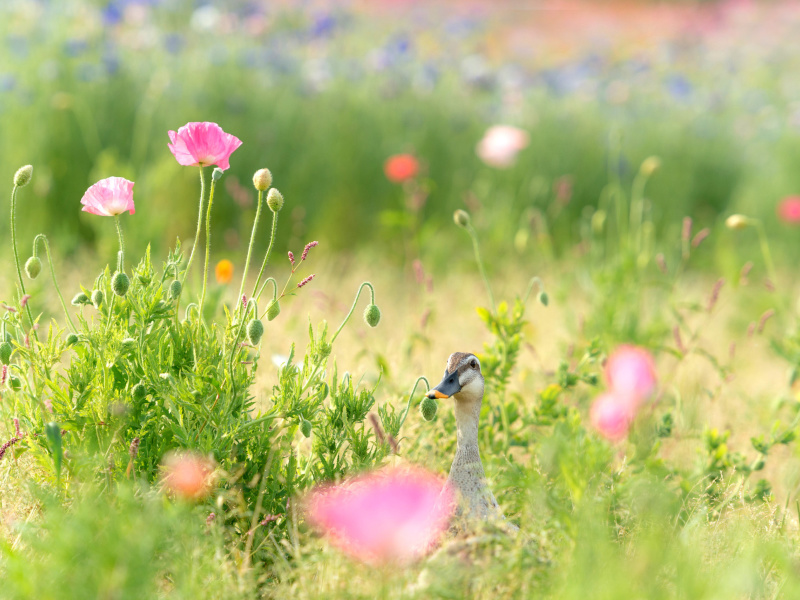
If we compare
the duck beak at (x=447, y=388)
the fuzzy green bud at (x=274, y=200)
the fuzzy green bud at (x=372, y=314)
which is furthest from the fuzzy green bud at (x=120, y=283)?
the duck beak at (x=447, y=388)

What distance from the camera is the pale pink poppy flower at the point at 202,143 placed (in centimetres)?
154

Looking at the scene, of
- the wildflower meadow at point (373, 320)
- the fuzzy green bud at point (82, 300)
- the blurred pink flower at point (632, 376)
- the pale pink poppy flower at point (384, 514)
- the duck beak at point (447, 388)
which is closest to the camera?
the pale pink poppy flower at point (384, 514)

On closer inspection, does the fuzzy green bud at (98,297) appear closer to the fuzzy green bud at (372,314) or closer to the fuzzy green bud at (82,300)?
the fuzzy green bud at (82,300)

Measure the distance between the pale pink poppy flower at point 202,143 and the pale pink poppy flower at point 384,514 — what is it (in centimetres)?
64

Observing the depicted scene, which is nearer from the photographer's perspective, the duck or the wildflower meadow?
the wildflower meadow

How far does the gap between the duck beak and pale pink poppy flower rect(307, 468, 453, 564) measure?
17 cm

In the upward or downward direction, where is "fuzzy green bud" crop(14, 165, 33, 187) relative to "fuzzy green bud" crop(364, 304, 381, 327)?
upward

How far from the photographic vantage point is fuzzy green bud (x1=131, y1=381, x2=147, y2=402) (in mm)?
1616

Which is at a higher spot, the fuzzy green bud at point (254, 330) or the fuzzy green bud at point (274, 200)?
the fuzzy green bud at point (274, 200)

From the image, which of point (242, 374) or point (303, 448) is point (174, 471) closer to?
point (242, 374)

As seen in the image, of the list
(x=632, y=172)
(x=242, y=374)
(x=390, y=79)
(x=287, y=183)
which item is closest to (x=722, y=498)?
(x=242, y=374)

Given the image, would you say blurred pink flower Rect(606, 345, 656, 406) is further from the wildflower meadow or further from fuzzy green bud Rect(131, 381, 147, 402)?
fuzzy green bud Rect(131, 381, 147, 402)

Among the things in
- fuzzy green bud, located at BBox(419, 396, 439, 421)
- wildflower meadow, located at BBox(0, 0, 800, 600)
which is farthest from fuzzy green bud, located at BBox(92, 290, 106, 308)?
fuzzy green bud, located at BBox(419, 396, 439, 421)

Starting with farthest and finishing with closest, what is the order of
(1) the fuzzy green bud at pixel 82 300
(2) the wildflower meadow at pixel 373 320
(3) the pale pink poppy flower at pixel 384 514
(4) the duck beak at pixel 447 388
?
(1) the fuzzy green bud at pixel 82 300
(4) the duck beak at pixel 447 388
(2) the wildflower meadow at pixel 373 320
(3) the pale pink poppy flower at pixel 384 514
